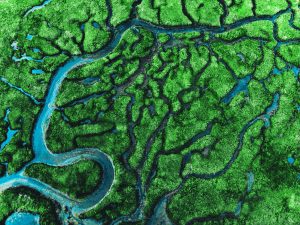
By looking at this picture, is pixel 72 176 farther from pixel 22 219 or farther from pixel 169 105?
pixel 169 105

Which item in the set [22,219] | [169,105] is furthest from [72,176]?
[169,105]

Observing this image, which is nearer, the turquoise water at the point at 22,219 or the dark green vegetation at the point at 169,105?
the turquoise water at the point at 22,219

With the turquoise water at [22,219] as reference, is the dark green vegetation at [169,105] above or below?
above

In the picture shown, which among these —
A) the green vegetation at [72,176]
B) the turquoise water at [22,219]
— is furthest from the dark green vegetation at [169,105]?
the turquoise water at [22,219]

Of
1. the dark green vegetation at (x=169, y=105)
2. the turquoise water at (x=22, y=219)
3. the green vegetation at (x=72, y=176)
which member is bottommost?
the turquoise water at (x=22, y=219)

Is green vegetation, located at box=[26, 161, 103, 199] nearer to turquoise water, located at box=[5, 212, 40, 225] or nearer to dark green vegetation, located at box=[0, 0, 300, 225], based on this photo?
dark green vegetation, located at box=[0, 0, 300, 225]

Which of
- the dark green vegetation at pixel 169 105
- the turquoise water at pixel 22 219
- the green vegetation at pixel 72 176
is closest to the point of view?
the turquoise water at pixel 22 219

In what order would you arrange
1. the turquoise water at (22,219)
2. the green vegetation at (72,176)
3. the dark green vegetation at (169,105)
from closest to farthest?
1. the turquoise water at (22,219)
2. the dark green vegetation at (169,105)
3. the green vegetation at (72,176)

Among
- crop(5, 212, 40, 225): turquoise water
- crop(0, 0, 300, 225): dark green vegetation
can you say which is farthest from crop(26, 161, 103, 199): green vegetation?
crop(5, 212, 40, 225): turquoise water

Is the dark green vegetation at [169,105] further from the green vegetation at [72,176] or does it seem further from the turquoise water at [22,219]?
the turquoise water at [22,219]
